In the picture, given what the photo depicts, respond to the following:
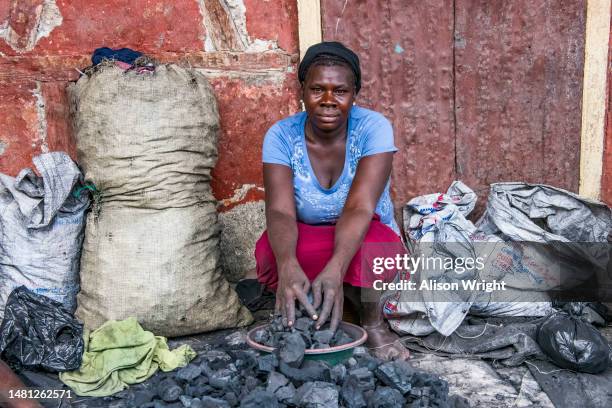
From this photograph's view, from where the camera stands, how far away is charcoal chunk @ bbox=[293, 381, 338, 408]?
6.41 ft

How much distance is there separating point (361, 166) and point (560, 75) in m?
1.70

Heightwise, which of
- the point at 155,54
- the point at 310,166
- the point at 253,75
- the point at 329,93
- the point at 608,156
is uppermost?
the point at 155,54

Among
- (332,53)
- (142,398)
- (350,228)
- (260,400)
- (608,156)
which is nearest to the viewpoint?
(260,400)

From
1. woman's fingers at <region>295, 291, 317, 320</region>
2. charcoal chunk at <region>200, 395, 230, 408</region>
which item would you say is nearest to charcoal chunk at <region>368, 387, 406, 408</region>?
woman's fingers at <region>295, 291, 317, 320</region>

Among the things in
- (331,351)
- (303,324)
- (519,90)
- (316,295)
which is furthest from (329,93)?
(519,90)

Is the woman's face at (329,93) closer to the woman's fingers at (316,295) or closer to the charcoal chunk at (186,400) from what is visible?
the woman's fingers at (316,295)

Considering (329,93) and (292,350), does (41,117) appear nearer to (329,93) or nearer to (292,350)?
(329,93)

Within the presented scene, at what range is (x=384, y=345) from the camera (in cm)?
287

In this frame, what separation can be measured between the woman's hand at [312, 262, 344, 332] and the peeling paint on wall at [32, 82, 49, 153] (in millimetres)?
1960

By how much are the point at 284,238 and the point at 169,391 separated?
0.83 metres

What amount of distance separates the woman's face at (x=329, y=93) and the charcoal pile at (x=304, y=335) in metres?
0.92

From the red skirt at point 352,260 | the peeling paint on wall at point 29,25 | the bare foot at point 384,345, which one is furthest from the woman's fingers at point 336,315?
the peeling paint on wall at point 29,25

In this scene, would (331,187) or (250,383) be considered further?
(331,187)

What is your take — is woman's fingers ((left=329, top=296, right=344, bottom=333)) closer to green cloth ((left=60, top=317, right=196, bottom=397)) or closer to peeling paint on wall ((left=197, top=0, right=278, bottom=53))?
green cloth ((left=60, top=317, right=196, bottom=397))
